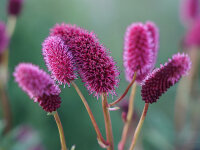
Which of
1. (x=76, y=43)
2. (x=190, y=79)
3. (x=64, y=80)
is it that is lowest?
(x=190, y=79)

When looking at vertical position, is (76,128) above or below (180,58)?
below

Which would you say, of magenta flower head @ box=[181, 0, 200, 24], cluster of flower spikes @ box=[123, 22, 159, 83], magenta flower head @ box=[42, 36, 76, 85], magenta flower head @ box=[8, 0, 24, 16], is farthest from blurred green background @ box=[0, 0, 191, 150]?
magenta flower head @ box=[42, 36, 76, 85]

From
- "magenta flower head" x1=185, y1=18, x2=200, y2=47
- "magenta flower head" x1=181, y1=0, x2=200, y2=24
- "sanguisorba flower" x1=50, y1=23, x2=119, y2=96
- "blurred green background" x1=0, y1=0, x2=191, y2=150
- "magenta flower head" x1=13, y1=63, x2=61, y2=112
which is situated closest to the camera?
"magenta flower head" x1=13, y1=63, x2=61, y2=112

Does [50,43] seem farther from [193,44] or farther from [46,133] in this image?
[46,133]

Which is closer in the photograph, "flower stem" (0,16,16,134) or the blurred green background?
"flower stem" (0,16,16,134)

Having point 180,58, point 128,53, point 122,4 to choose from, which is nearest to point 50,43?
point 128,53

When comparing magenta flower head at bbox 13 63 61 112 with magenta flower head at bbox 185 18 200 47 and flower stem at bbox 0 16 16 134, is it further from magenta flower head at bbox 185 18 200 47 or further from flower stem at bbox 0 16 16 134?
magenta flower head at bbox 185 18 200 47

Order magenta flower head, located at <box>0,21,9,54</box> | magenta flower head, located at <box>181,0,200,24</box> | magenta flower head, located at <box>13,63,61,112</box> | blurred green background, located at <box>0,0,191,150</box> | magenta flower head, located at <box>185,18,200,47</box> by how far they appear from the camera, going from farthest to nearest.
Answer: blurred green background, located at <box>0,0,191,150</box>, magenta flower head, located at <box>181,0,200,24</box>, magenta flower head, located at <box>185,18,200,47</box>, magenta flower head, located at <box>0,21,9,54</box>, magenta flower head, located at <box>13,63,61,112</box>

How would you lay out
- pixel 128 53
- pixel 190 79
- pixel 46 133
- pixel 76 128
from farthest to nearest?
pixel 76 128 < pixel 46 133 < pixel 190 79 < pixel 128 53
